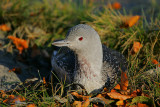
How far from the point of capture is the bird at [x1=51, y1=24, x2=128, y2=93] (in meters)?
2.76

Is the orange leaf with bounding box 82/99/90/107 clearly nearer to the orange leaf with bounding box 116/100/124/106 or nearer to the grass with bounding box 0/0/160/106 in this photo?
the orange leaf with bounding box 116/100/124/106

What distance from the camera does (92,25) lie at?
4348 mm

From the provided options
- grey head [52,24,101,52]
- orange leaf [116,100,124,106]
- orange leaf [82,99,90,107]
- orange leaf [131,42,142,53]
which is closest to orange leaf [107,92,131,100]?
orange leaf [116,100,124,106]

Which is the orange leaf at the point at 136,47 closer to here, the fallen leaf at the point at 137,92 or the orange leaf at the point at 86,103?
the fallen leaf at the point at 137,92

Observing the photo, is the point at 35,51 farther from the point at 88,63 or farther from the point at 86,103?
the point at 86,103

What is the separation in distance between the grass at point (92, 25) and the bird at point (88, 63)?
0.93 ft

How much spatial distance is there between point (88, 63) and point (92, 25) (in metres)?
1.63

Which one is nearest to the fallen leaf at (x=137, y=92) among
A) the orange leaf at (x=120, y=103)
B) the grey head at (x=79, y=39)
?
the orange leaf at (x=120, y=103)

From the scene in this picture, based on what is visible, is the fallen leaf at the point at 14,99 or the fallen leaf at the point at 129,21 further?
the fallen leaf at the point at 129,21

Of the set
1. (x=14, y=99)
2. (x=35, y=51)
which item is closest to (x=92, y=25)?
(x=35, y=51)

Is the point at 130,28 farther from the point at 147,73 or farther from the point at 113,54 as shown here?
the point at 147,73

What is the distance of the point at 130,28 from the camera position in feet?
13.3

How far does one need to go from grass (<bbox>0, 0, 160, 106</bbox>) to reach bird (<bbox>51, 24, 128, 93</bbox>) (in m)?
0.28

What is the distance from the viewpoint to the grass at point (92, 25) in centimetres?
353
